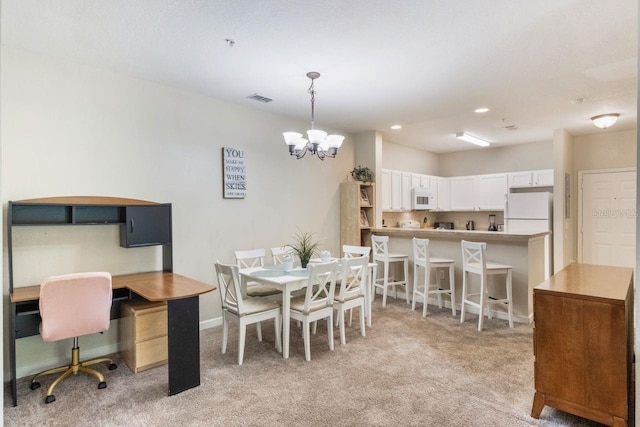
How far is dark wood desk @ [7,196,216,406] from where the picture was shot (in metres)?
2.76

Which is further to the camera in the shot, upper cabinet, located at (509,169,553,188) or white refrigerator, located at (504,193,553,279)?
upper cabinet, located at (509,169,553,188)

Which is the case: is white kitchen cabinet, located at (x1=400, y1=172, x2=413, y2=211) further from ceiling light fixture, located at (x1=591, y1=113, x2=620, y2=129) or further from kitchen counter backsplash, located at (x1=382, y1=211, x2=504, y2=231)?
ceiling light fixture, located at (x1=591, y1=113, x2=620, y2=129)

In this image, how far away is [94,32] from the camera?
275 cm

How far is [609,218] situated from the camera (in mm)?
6160

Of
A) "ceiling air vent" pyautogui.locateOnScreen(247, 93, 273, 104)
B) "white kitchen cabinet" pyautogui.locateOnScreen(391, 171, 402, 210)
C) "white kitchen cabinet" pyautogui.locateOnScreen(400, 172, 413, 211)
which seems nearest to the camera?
"ceiling air vent" pyautogui.locateOnScreen(247, 93, 273, 104)

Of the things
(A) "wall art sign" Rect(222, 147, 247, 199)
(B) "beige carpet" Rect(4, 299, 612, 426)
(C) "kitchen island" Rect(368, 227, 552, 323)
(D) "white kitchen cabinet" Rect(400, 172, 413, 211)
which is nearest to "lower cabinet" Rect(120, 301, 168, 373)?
(B) "beige carpet" Rect(4, 299, 612, 426)

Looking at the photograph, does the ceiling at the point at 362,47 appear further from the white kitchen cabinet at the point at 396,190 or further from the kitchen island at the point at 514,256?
the white kitchen cabinet at the point at 396,190

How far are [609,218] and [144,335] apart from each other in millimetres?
7320

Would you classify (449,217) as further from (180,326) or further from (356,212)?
(180,326)

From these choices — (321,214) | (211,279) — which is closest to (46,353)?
(211,279)

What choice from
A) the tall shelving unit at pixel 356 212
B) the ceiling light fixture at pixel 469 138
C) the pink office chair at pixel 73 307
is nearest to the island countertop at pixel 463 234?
the tall shelving unit at pixel 356 212

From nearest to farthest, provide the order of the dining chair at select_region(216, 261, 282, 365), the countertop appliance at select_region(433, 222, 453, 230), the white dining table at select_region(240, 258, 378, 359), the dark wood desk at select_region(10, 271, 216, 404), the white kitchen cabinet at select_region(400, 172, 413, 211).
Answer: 1. the dark wood desk at select_region(10, 271, 216, 404)
2. the dining chair at select_region(216, 261, 282, 365)
3. the white dining table at select_region(240, 258, 378, 359)
4. the white kitchen cabinet at select_region(400, 172, 413, 211)
5. the countertop appliance at select_region(433, 222, 453, 230)

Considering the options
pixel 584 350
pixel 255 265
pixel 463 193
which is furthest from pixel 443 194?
pixel 584 350

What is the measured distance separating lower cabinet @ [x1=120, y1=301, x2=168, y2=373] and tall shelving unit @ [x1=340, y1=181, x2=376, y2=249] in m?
3.20
